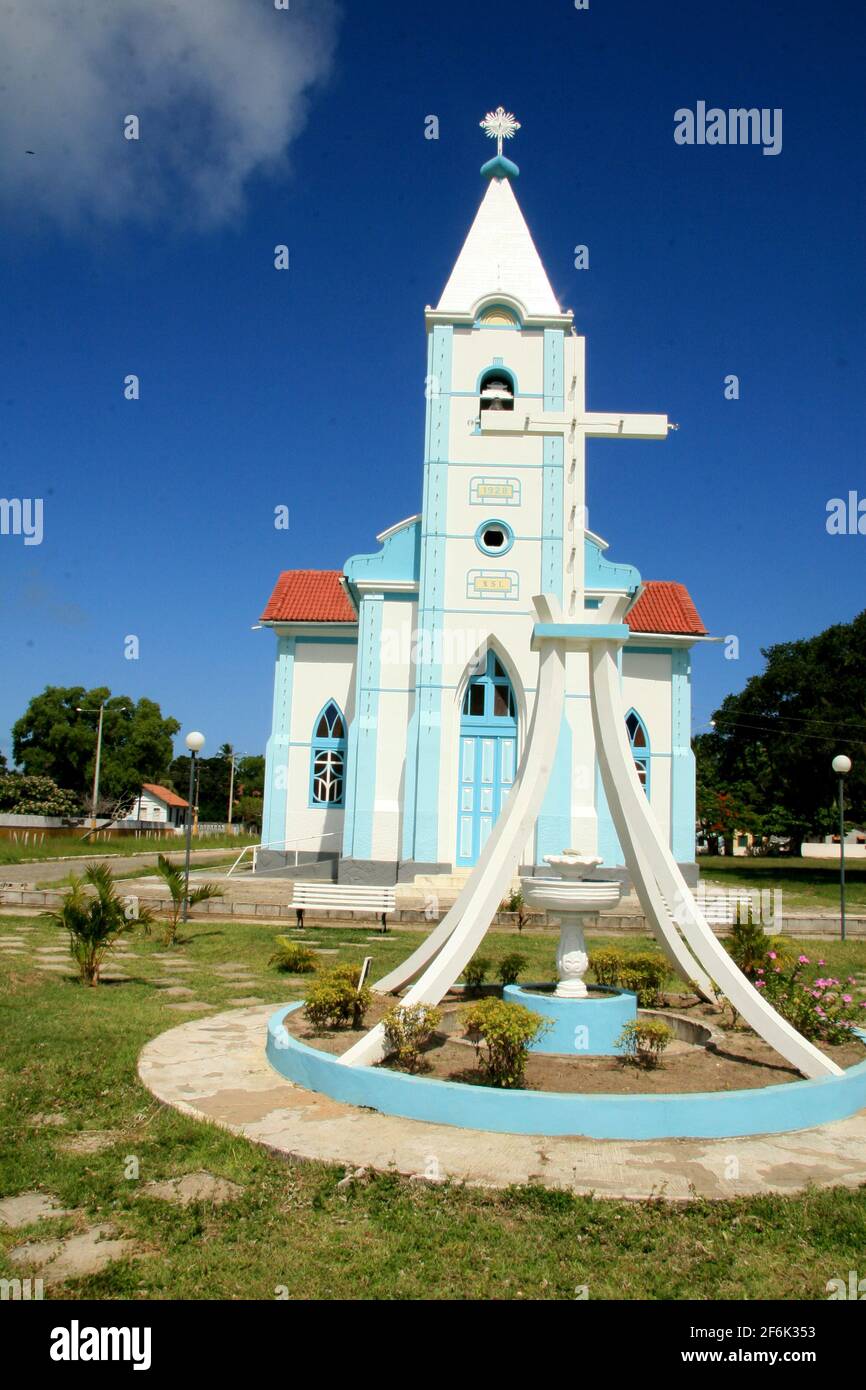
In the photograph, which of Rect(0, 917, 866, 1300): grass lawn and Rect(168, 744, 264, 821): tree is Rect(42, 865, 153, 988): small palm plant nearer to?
Rect(0, 917, 866, 1300): grass lawn

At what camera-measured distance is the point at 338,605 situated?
90.9 feet

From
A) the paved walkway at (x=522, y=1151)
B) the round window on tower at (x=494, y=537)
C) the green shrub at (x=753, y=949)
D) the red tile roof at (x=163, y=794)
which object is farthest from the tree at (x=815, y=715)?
the red tile roof at (x=163, y=794)

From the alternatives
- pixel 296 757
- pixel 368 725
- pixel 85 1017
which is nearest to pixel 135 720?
pixel 296 757

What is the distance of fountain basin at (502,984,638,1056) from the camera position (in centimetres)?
755

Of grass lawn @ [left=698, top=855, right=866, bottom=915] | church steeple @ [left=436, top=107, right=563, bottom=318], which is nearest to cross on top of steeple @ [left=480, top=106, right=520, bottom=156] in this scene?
church steeple @ [left=436, top=107, right=563, bottom=318]

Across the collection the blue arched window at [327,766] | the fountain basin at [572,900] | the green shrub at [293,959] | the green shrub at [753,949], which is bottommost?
the green shrub at [293,959]

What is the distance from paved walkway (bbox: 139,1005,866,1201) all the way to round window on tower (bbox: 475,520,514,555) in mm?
17618

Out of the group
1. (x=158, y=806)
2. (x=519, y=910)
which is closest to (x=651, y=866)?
(x=519, y=910)

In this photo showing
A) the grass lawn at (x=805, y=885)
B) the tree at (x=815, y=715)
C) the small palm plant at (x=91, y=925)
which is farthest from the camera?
the tree at (x=815, y=715)

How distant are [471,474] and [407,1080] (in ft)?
62.6

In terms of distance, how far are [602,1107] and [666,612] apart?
22627 millimetres

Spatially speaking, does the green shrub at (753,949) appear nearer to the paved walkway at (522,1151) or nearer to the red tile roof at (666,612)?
the paved walkway at (522,1151)

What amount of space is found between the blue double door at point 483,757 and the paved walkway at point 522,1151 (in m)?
15.8

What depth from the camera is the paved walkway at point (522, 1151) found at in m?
5.17
